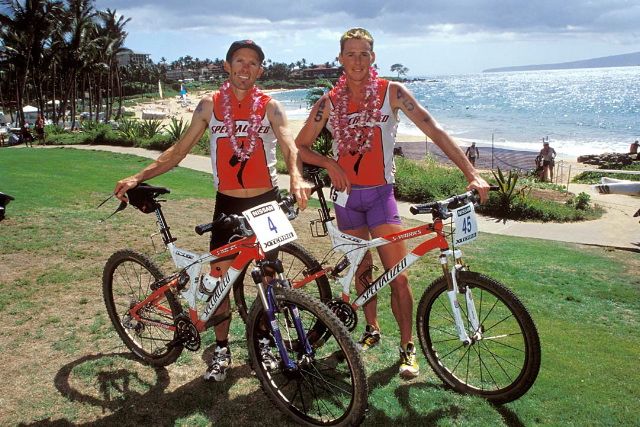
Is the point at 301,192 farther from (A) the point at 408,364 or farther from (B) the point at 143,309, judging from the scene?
(B) the point at 143,309

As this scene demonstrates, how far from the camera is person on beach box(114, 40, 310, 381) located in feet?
12.6

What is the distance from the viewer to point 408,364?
3947 mm

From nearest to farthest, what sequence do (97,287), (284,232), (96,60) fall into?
(284,232)
(97,287)
(96,60)

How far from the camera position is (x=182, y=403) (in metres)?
3.61

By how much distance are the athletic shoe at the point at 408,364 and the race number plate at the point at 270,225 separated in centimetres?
148

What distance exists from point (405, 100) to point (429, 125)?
26cm

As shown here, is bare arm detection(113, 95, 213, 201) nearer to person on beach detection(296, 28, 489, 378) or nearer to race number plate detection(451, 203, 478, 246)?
person on beach detection(296, 28, 489, 378)

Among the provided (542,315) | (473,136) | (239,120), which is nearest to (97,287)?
(239,120)

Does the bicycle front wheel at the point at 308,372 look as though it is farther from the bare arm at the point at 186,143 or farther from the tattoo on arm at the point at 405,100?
the tattoo on arm at the point at 405,100

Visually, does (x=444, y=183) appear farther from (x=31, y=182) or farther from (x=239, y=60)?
(x=239, y=60)

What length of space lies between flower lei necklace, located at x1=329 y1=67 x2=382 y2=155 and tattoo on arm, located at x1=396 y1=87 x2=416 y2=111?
0.17m

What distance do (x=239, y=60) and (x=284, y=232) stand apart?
1407mm

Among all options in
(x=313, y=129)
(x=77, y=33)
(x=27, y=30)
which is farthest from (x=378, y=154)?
(x=77, y=33)

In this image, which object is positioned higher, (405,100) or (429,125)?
(405,100)
